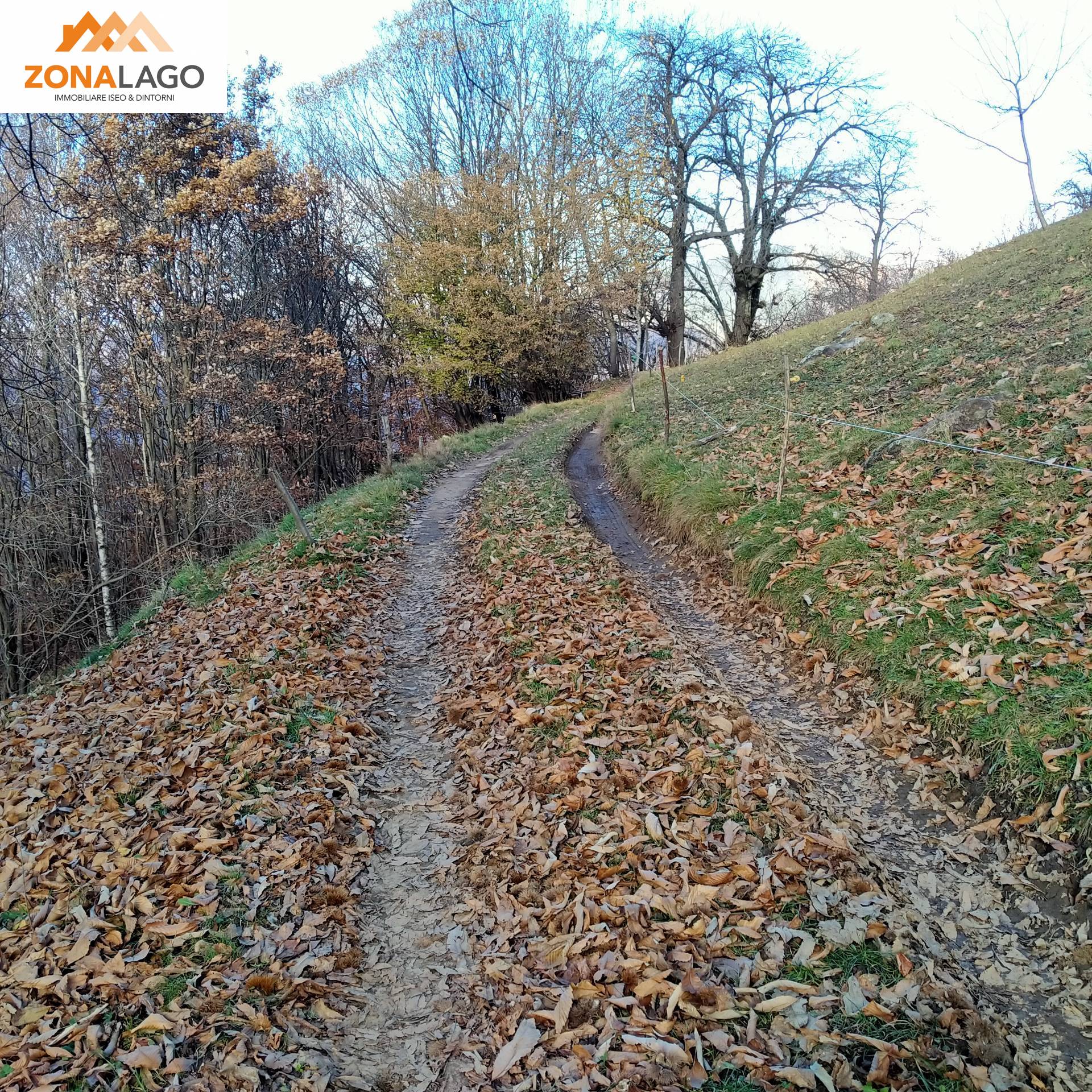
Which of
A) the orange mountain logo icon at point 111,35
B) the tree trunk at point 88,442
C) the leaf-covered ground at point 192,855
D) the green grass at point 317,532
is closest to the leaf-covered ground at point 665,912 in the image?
the leaf-covered ground at point 192,855

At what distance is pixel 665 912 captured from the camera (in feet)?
13.3

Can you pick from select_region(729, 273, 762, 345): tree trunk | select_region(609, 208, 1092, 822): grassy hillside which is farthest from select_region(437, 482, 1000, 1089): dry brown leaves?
select_region(729, 273, 762, 345): tree trunk

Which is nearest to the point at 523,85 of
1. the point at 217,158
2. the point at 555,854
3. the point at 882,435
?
the point at 217,158

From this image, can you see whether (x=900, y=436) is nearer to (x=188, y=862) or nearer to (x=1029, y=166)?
(x=188, y=862)

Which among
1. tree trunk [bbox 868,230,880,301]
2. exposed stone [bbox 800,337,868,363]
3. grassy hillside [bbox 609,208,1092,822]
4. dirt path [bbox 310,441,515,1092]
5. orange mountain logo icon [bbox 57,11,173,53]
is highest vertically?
tree trunk [bbox 868,230,880,301]

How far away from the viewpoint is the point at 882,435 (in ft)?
30.2

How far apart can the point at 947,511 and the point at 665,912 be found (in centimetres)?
529

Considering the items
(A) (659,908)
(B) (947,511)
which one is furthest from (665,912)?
(B) (947,511)

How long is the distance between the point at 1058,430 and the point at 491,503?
8869 millimetres

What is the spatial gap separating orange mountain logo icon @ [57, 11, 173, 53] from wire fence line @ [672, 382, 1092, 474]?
10739 mm

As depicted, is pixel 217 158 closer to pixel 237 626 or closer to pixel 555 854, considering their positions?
pixel 237 626

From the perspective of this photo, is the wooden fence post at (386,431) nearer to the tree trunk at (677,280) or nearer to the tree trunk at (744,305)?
the tree trunk at (677,280)

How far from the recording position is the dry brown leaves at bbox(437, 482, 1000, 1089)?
3.35 meters

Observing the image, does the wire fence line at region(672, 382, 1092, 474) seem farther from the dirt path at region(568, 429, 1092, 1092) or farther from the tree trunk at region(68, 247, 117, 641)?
the tree trunk at region(68, 247, 117, 641)
